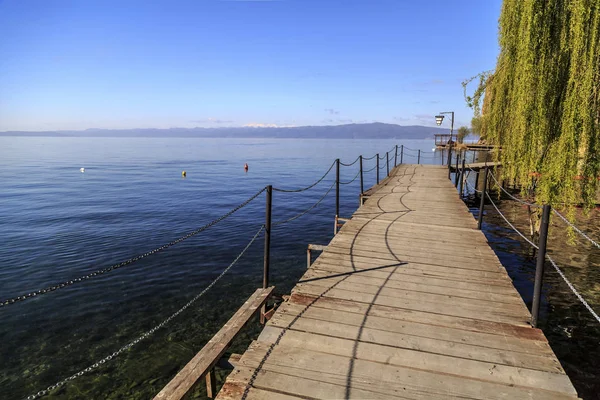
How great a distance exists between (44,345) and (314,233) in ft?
35.1

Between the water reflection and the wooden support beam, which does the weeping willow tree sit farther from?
the wooden support beam

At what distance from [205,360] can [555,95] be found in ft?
28.6

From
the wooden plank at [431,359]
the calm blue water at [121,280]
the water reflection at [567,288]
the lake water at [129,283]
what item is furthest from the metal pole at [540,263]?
the calm blue water at [121,280]

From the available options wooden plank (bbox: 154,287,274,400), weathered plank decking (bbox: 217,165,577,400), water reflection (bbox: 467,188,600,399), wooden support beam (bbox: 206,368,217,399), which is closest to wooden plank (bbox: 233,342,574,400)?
weathered plank decking (bbox: 217,165,577,400)

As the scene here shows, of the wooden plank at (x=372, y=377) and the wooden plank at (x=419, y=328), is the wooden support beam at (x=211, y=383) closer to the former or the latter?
the wooden plank at (x=372, y=377)

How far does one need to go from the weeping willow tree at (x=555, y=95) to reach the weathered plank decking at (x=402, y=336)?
267 cm

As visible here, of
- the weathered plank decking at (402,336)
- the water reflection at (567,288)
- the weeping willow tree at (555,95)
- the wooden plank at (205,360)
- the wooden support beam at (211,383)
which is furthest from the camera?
the weeping willow tree at (555,95)

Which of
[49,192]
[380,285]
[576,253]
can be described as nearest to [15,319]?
[380,285]

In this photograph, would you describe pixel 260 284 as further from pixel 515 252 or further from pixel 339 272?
pixel 515 252

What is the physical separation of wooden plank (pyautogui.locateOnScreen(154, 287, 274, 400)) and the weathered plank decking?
0.32 meters

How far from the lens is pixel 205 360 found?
3.54 metres

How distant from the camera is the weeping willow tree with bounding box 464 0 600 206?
6738mm

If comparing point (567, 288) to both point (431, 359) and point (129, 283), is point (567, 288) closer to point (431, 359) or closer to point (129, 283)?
point (431, 359)

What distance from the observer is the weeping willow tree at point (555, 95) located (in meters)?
6.74
